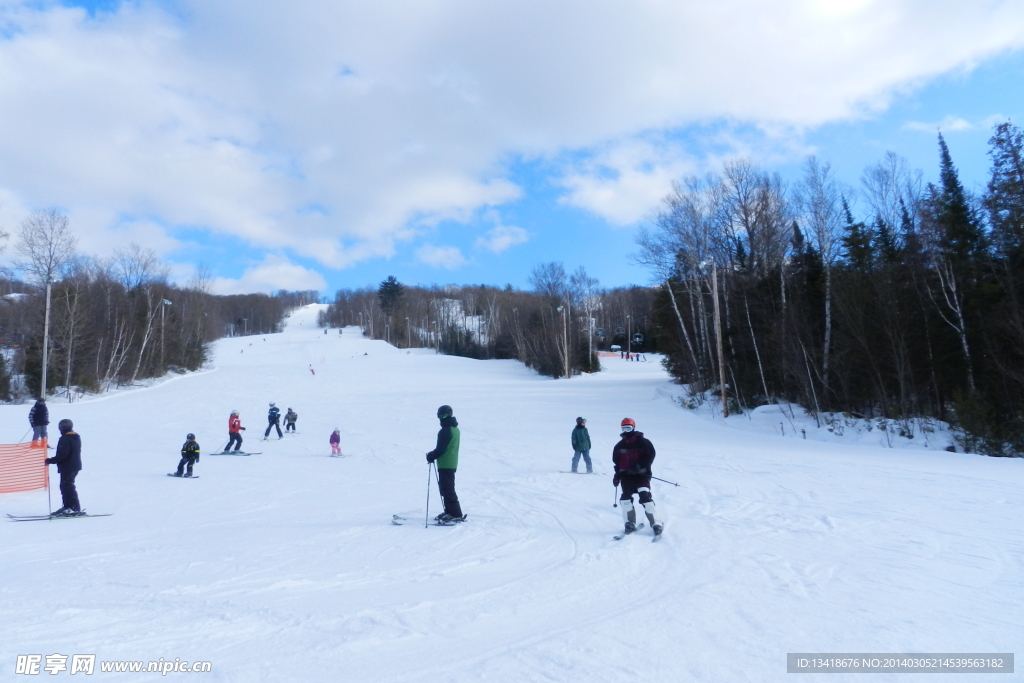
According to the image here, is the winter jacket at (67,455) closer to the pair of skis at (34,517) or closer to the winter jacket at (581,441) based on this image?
the pair of skis at (34,517)

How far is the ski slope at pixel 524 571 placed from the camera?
4.46 m

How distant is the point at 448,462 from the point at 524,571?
2754mm

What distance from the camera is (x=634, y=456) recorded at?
26.4 ft

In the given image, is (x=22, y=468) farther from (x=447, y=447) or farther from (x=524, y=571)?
(x=524, y=571)

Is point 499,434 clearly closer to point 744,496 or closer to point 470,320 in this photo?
point 744,496

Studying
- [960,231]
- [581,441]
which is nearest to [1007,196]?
[960,231]

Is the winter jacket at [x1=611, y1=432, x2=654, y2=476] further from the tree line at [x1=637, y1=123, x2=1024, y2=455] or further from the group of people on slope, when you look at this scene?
the tree line at [x1=637, y1=123, x2=1024, y2=455]

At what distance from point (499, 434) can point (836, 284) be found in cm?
1540

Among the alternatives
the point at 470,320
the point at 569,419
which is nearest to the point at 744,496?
the point at 569,419

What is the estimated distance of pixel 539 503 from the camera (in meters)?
10.4

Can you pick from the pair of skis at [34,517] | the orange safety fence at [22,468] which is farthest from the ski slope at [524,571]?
the orange safety fence at [22,468]

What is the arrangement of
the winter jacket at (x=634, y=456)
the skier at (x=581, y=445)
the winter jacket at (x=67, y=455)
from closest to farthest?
the winter jacket at (x=634, y=456), the winter jacket at (x=67, y=455), the skier at (x=581, y=445)

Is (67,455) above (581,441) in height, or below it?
above

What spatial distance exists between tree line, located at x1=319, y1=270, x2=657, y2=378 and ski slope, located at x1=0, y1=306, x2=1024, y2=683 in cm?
4027
